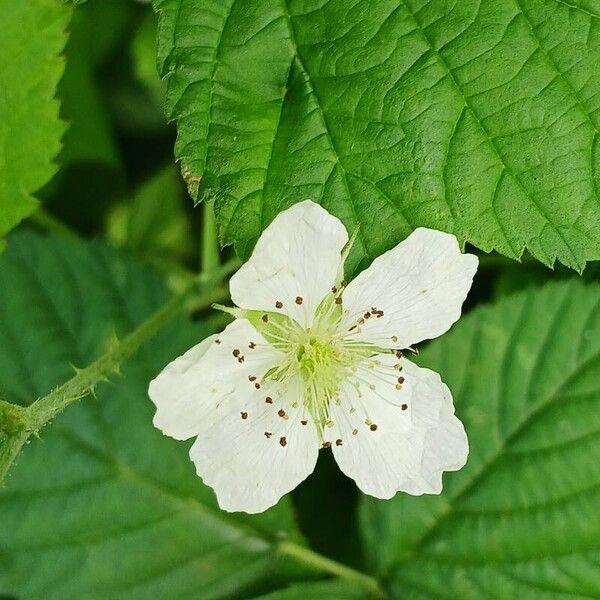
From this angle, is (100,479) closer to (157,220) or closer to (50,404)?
(50,404)

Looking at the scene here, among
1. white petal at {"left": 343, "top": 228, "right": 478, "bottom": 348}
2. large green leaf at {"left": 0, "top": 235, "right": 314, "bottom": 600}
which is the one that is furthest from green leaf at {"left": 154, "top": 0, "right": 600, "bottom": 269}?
large green leaf at {"left": 0, "top": 235, "right": 314, "bottom": 600}

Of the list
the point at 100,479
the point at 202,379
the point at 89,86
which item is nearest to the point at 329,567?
the point at 100,479

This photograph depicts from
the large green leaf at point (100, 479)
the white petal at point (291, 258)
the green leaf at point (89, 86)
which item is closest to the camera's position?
the white petal at point (291, 258)

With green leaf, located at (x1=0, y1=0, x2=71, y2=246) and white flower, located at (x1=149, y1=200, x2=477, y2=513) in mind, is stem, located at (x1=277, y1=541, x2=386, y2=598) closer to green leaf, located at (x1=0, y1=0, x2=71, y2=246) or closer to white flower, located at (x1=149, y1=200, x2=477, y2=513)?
white flower, located at (x1=149, y1=200, x2=477, y2=513)

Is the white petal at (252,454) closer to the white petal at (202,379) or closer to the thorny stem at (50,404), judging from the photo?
the white petal at (202,379)

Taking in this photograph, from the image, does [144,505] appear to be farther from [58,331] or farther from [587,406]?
[587,406]

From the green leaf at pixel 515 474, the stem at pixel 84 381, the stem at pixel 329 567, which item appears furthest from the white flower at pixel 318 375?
the stem at pixel 329 567

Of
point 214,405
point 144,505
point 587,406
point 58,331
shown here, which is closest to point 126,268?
point 58,331
